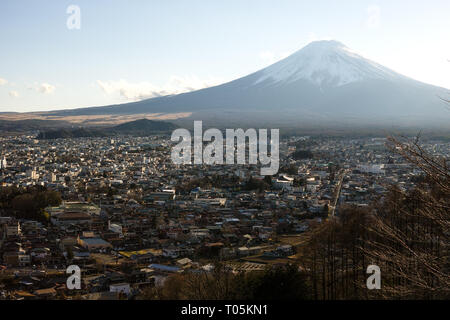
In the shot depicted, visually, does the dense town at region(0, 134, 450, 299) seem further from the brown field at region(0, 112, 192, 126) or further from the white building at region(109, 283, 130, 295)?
the brown field at region(0, 112, 192, 126)

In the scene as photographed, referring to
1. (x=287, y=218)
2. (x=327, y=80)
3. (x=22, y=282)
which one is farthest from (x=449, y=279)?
(x=327, y=80)

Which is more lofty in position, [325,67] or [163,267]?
[325,67]

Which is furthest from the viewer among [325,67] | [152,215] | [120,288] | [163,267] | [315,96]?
[325,67]

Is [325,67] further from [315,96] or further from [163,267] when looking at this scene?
[163,267]

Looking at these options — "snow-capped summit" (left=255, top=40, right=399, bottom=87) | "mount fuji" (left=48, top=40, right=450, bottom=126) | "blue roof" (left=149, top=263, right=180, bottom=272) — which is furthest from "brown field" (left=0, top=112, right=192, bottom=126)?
"blue roof" (left=149, top=263, right=180, bottom=272)

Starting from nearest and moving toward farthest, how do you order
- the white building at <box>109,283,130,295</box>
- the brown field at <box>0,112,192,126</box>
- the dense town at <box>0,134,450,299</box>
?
the white building at <box>109,283,130,295</box>, the dense town at <box>0,134,450,299</box>, the brown field at <box>0,112,192,126</box>

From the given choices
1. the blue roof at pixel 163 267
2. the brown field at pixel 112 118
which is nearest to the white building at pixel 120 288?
the blue roof at pixel 163 267

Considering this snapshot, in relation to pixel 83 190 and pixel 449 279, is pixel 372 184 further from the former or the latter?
pixel 449 279

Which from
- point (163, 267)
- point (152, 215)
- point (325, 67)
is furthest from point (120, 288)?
point (325, 67)
